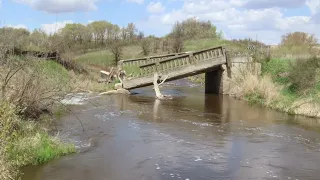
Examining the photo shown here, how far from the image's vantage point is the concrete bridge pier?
96.3 ft

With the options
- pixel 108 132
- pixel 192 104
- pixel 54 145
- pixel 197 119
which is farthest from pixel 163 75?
pixel 54 145

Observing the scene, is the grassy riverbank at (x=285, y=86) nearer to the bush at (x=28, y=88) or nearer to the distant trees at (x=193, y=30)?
the bush at (x=28, y=88)

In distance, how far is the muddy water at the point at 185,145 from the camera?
34.1 ft

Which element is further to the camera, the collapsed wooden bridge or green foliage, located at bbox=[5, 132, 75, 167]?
the collapsed wooden bridge

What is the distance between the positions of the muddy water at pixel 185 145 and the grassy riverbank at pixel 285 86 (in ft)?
3.72

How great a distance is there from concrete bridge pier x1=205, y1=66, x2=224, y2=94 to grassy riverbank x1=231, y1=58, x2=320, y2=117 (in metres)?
1.18

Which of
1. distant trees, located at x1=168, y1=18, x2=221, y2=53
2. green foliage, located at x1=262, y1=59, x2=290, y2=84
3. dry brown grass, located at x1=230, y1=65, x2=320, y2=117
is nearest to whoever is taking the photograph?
dry brown grass, located at x1=230, y1=65, x2=320, y2=117

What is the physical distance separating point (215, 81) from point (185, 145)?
1778 centimetres

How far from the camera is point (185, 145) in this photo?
529 inches

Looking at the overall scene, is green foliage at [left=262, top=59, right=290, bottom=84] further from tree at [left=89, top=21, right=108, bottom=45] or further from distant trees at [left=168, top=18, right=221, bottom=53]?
tree at [left=89, top=21, right=108, bottom=45]

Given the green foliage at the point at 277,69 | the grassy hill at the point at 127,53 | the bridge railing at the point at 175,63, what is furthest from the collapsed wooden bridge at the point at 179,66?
the grassy hill at the point at 127,53

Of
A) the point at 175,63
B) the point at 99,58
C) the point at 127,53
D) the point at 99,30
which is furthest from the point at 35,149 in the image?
the point at 99,30

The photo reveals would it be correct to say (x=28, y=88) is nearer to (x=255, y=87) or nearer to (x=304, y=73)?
(x=255, y=87)

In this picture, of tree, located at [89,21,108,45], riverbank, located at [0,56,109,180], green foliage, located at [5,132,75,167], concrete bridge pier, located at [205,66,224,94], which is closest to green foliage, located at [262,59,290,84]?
concrete bridge pier, located at [205,66,224,94]
